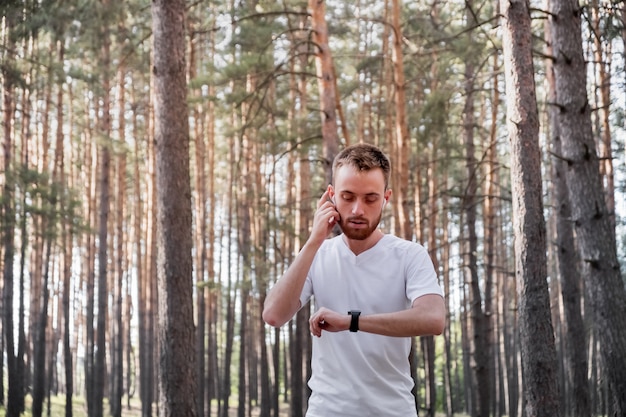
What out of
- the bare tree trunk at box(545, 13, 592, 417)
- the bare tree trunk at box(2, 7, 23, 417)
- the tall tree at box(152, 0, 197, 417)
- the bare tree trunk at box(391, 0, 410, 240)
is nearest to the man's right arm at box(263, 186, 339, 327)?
the tall tree at box(152, 0, 197, 417)

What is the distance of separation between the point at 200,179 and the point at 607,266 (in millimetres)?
18779

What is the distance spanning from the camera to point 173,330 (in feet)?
26.2

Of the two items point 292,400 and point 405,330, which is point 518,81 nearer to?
point 405,330

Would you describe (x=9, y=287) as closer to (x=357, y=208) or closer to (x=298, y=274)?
(x=298, y=274)

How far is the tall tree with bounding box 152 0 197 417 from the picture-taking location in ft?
26.0

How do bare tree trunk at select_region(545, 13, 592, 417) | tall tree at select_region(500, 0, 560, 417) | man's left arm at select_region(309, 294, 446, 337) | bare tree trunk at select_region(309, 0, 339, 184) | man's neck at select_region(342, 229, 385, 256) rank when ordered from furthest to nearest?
1. bare tree trunk at select_region(545, 13, 592, 417)
2. bare tree trunk at select_region(309, 0, 339, 184)
3. tall tree at select_region(500, 0, 560, 417)
4. man's neck at select_region(342, 229, 385, 256)
5. man's left arm at select_region(309, 294, 446, 337)

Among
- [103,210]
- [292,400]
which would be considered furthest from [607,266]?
[103,210]

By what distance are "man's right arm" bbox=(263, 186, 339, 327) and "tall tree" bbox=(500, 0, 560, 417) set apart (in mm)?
6173

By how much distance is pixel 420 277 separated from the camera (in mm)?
2709

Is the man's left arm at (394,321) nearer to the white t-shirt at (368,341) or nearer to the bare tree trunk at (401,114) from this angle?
the white t-shirt at (368,341)

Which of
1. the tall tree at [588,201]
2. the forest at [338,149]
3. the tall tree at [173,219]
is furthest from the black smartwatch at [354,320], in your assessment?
the tall tree at [588,201]

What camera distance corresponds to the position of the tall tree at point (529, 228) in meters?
8.55

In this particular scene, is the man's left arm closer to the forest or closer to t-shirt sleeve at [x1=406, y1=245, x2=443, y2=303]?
t-shirt sleeve at [x1=406, y1=245, x2=443, y2=303]

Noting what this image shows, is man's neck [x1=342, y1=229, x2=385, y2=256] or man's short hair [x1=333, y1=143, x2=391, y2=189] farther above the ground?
man's short hair [x1=333, y1=143, x2=391, y2=189]
